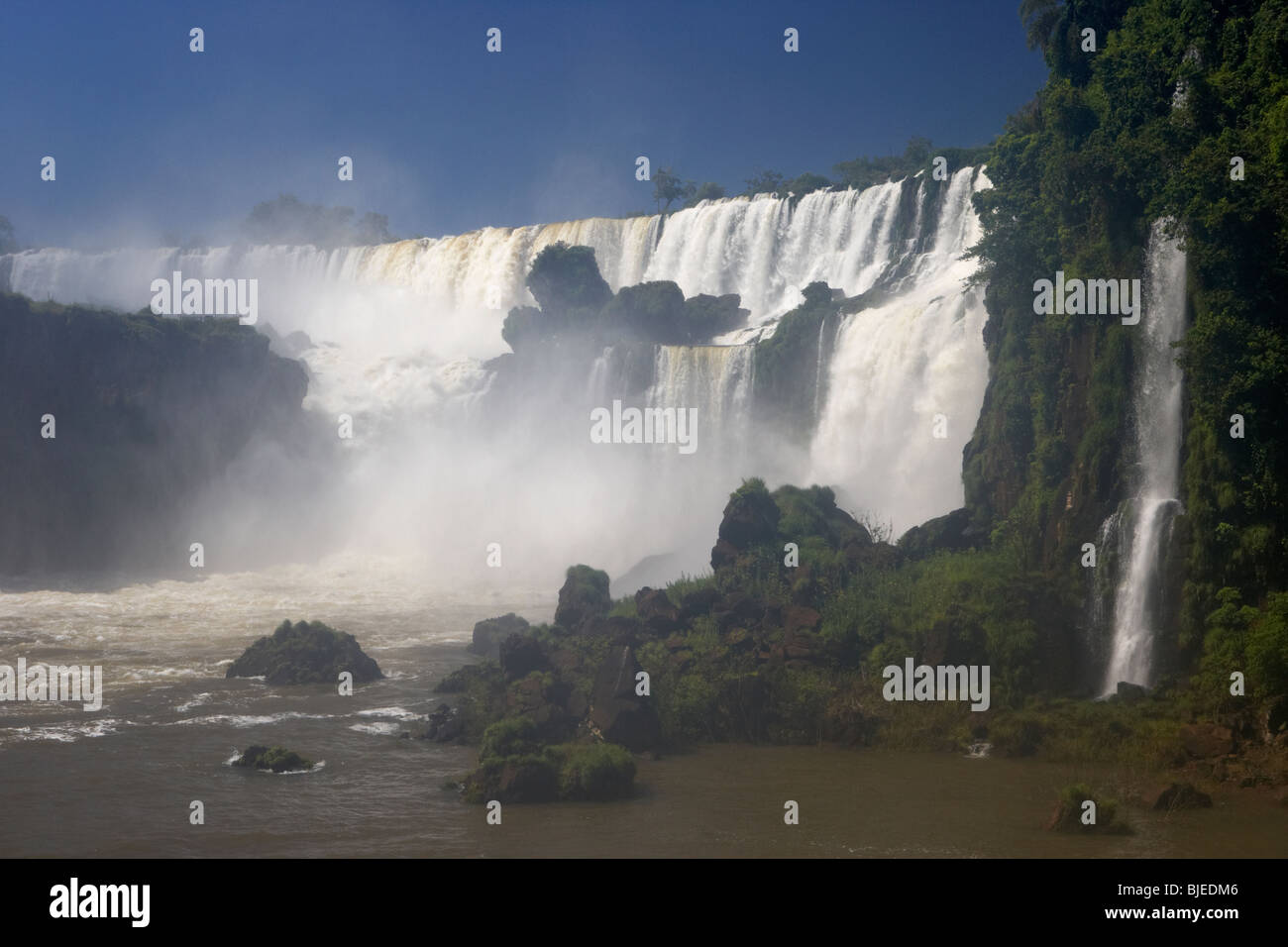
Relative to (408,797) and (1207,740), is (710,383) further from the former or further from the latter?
(408,797)

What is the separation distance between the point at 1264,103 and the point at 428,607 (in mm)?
27699

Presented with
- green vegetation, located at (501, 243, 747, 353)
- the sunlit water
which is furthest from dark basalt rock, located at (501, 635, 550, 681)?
green vegetation, located at (501, 243, 747, 353)

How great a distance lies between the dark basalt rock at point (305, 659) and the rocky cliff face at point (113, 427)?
19310 mm

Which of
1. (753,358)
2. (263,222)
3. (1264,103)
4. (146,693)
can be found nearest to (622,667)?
(146,693)

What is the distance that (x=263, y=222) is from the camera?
100500mm

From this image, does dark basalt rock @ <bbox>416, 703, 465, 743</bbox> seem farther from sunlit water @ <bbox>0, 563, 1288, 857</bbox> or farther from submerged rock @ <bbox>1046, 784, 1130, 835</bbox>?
submerged rock @ <bbox>1046, 784, 1130, 835</bbox>

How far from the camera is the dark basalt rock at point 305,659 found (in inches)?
1018

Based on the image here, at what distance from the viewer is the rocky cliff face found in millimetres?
41688

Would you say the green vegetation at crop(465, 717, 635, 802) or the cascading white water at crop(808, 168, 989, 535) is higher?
the cascading white water at crop(808, 168, 989, 535)

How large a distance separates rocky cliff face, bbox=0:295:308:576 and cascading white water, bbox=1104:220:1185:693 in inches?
1425

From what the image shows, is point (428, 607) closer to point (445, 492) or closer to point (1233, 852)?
point (445, 492)

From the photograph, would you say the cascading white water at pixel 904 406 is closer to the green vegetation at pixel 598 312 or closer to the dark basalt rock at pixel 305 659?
the green vegetation at pixel 598 312

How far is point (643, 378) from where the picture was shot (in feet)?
148

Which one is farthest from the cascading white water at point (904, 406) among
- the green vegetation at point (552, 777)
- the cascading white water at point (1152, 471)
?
the green vegetation at point (552, 777)
